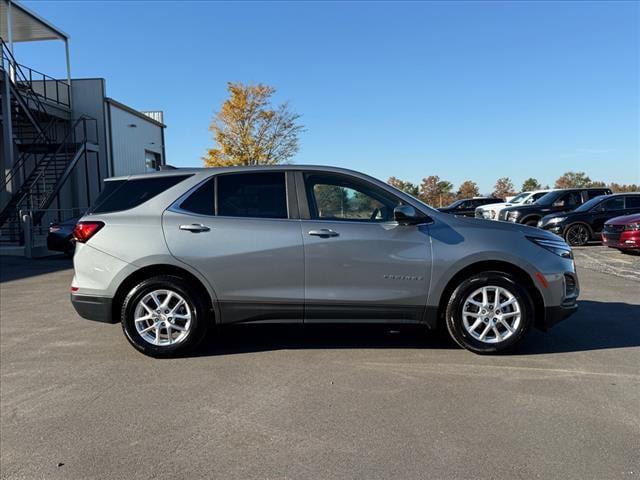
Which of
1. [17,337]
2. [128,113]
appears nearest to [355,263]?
[17,337]

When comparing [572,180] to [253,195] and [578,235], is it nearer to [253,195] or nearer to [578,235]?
[578,235]

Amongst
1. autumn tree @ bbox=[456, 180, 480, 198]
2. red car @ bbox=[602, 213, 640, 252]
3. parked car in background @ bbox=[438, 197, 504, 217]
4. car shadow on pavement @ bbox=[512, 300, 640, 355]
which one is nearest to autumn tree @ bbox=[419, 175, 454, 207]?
autumn tree @ bbox=[456, 180, 480, 198]

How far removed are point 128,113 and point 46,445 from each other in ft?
87.4

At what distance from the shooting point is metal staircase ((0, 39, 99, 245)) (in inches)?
701

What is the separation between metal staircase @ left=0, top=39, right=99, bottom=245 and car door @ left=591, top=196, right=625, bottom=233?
17101mm

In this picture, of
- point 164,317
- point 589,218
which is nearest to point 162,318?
point 164,317

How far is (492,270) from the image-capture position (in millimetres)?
4754

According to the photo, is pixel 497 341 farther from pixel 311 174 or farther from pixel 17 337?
pixel 17 337

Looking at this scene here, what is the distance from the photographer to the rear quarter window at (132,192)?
4.93 metres

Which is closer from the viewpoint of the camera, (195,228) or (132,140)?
(195,228)

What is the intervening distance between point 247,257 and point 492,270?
228 cm

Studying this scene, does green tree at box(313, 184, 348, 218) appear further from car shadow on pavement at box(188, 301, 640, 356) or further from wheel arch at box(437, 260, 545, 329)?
wheel arch at box(437, 260, 545, 329)

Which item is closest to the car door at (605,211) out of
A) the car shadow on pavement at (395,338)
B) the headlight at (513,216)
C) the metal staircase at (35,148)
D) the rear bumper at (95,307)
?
the headlight at (513,216)

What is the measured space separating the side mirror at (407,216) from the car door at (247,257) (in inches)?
35.8
